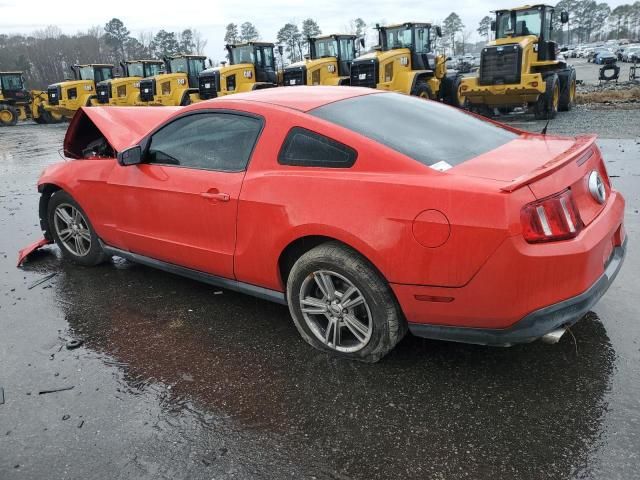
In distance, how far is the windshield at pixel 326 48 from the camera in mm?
19109

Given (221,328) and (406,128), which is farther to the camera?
(221,328)

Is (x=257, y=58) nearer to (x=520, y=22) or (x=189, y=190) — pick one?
(x=520, y=22)

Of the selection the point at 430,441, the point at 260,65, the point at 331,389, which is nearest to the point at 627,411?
the point at 430,441

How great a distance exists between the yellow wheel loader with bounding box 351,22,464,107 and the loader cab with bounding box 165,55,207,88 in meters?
10.5

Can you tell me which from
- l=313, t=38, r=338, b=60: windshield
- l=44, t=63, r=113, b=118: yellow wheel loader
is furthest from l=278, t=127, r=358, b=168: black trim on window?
l=44, t=63, r=113, b=118: yellow wheel loader

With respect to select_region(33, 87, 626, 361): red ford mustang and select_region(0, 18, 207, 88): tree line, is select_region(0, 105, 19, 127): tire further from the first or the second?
select_region(0, 18, 207, 88): tree line

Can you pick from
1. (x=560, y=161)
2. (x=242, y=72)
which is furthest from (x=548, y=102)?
(x=560, y=161)

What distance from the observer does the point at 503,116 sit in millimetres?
16469

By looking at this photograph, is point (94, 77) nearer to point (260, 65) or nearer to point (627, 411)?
point (260, 65)

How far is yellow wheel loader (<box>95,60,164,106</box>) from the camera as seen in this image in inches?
1015

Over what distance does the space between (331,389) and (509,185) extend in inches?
53.9

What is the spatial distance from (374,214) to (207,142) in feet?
4.87

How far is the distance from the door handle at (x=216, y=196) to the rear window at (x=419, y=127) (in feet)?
2.44

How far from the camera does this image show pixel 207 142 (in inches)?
141
